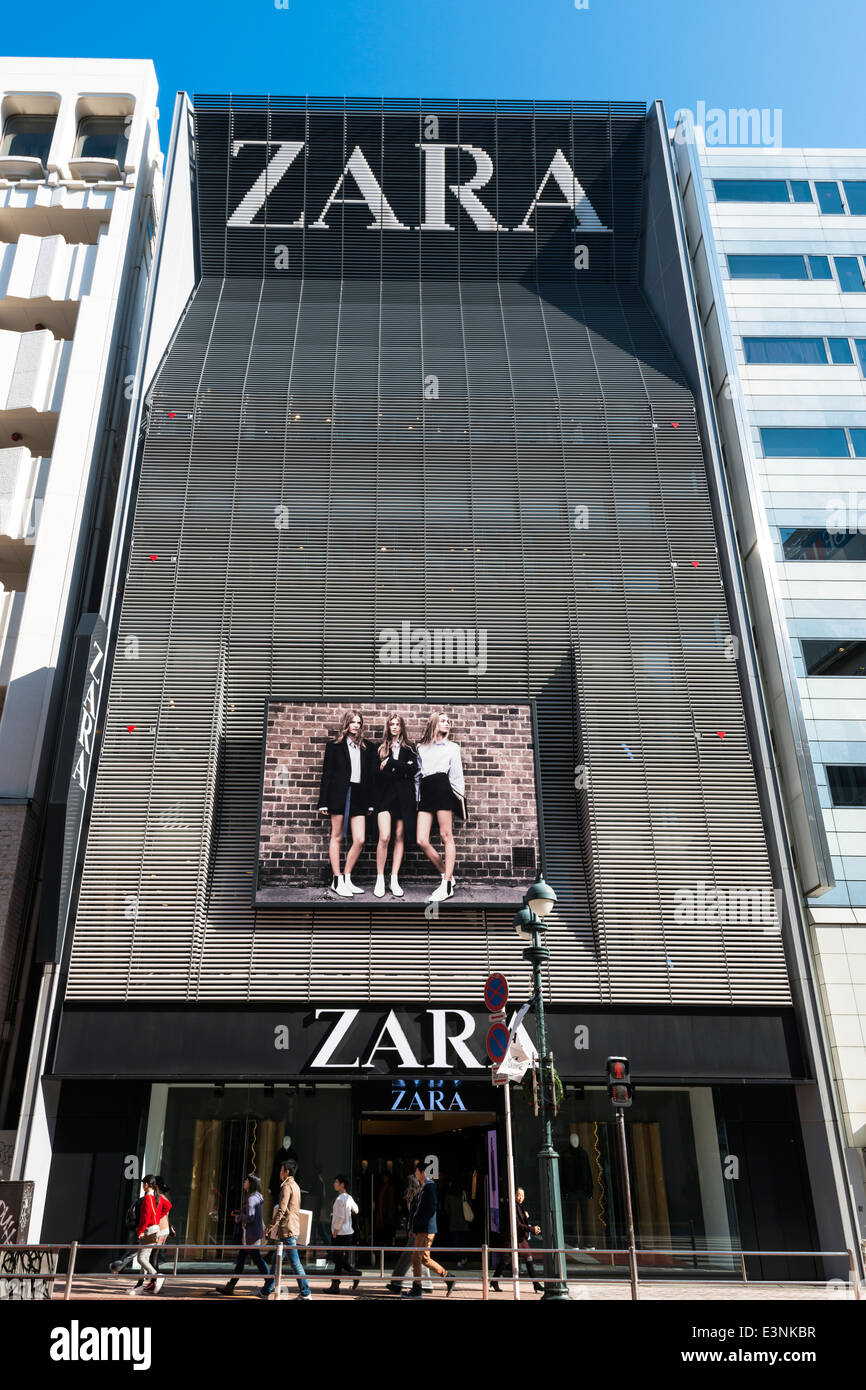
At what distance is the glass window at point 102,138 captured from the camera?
32438mm

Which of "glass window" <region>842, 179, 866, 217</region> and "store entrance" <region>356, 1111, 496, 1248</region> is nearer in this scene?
"store entrance" <region>356, 1111, 496, 1248</region>

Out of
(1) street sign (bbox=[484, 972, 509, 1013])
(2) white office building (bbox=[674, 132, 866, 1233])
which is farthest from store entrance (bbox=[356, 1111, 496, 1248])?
(2) white office building (bbox=[674, 132, 866, 1233])

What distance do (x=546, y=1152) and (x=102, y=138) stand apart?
3366 cm

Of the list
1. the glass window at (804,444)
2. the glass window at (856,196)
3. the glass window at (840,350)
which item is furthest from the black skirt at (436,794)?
the glass window at (856,196)

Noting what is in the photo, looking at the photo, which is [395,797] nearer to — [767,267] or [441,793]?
[441,793]

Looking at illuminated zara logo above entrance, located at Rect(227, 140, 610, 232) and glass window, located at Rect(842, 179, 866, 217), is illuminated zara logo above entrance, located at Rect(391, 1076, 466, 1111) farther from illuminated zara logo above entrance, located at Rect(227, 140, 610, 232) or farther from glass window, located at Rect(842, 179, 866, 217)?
glass window, located at Rect(842, 179, 866, 217)

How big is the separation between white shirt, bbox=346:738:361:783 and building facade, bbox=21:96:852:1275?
12cm

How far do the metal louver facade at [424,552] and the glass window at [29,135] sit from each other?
763 centimetres

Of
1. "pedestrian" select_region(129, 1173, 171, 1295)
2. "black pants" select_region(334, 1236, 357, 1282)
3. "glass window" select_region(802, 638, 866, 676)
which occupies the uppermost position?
"glass window" select_region(802, 638, 866, 676)

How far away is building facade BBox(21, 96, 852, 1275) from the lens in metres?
18.1

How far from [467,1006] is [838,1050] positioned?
7611mm

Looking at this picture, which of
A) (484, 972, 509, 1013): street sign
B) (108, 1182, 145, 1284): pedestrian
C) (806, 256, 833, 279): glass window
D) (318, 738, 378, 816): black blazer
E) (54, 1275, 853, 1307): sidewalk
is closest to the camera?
(484, 972, 509, 1013): street sign

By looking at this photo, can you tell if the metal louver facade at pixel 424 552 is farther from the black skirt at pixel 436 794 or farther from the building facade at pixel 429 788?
the black skirt at pixel 436 794

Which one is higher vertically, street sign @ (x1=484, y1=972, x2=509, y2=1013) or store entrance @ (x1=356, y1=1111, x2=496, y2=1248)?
street sign @ (x1=484, y1=972, x2=509, y2=1013)
